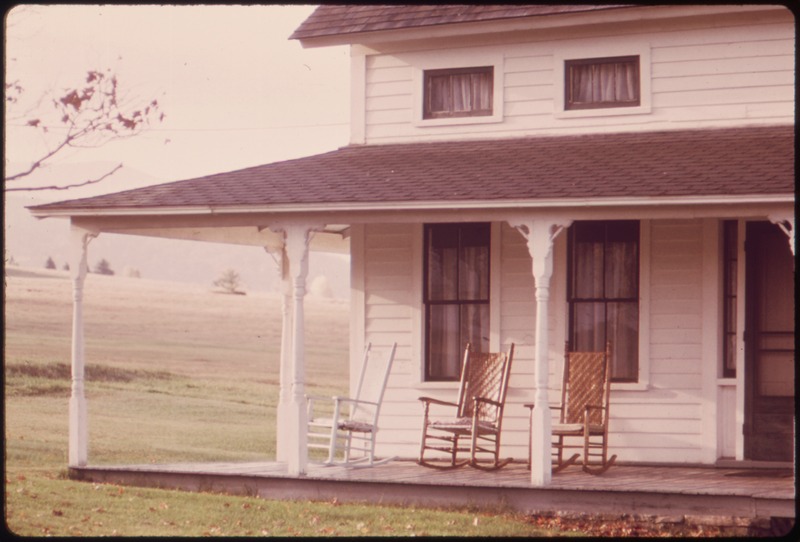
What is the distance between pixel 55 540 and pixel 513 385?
4.96m

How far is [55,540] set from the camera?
405 inches

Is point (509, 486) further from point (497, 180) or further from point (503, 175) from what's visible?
point (503, 175)

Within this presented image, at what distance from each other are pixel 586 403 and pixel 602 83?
135 inches

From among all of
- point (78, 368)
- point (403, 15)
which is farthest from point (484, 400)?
point (403, 15)

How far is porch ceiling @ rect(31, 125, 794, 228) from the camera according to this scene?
1123 centimetres

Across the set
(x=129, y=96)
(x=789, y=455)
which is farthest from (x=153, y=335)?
(x=789, y=455)

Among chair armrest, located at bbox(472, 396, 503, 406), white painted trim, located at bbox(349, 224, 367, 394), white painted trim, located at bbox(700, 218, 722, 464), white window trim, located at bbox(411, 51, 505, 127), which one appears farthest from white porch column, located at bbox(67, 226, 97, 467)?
white painted trim, located at bbox(700, 218, 722, 464)

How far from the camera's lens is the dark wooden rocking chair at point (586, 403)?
12148 millimetres

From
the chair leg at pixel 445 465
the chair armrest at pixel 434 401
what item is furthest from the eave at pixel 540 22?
the chair leg at pixel 445 465

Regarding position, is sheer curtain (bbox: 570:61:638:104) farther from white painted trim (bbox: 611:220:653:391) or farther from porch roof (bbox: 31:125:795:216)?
white painted trim (bbox: 611:220:653:391)

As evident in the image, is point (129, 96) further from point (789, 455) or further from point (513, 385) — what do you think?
point (789, 455)

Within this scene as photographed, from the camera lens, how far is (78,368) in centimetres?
1309

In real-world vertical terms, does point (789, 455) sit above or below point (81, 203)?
below

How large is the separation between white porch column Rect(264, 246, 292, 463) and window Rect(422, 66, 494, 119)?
2.42 meters
